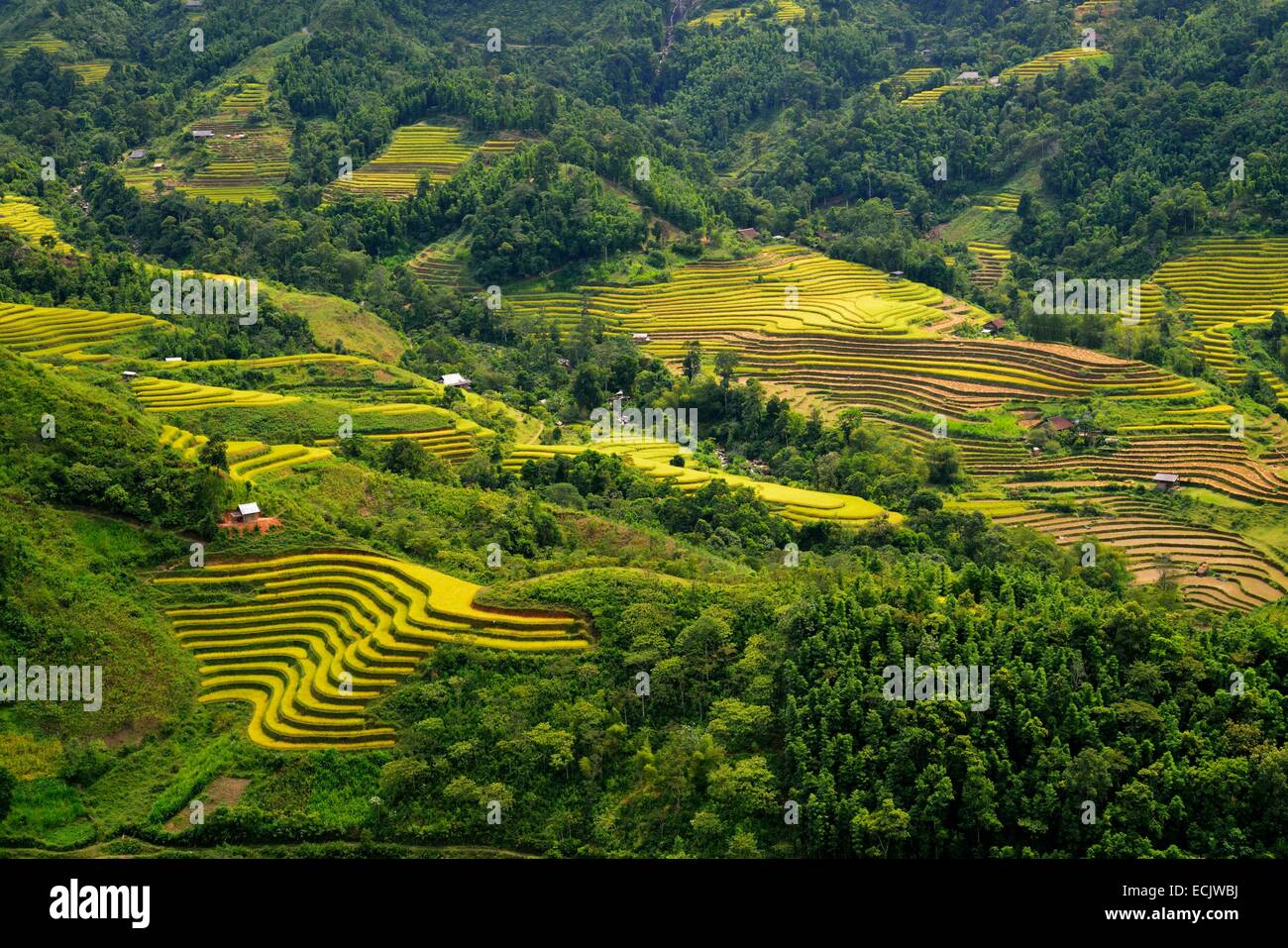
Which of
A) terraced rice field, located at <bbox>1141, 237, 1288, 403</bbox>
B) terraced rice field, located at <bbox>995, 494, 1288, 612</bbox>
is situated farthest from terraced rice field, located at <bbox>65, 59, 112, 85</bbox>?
terraced rice field, located at <bbox>995, 494, 1288, 612</bbox>

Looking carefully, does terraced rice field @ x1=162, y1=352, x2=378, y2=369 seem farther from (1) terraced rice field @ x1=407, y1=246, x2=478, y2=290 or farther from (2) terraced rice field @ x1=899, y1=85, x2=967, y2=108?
(2) terraced rice field @ x1=899, y1=85, x2=967, y2=108

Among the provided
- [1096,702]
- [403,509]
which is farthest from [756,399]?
[1096,702]

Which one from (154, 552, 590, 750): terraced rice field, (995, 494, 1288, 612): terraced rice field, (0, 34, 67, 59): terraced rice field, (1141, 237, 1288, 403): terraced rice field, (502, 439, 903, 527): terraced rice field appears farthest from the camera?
(0, 34, 67, 59): terraced rice field

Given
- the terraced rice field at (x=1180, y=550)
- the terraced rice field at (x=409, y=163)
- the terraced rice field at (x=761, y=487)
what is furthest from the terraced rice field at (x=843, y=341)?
the terraced rice field at (x=409, y=163)

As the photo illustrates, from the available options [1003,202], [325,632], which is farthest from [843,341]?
[325,632]

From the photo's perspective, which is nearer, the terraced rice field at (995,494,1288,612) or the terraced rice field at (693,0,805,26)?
the terraced rice field at (995,494,1288,612)

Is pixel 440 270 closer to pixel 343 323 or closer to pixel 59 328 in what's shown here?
pixel 343 323
